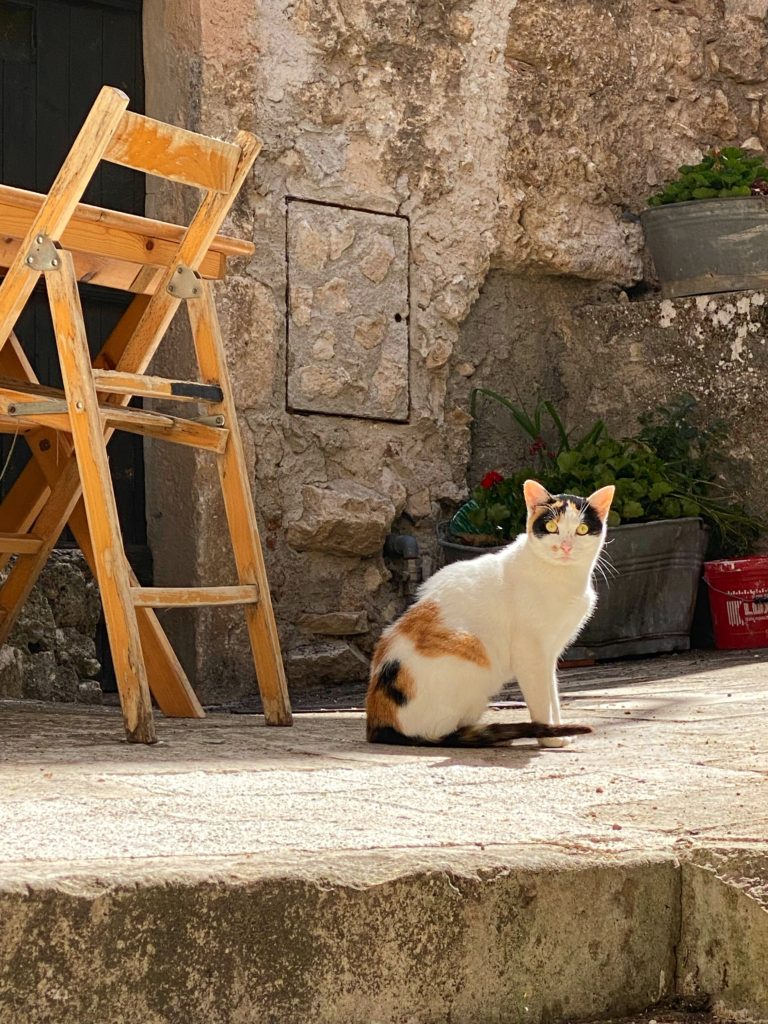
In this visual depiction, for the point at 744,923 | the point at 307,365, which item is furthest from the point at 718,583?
the point at 744,923

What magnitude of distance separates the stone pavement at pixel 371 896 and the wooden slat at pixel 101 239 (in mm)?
1201

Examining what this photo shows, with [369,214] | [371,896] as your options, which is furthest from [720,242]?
[371,896]

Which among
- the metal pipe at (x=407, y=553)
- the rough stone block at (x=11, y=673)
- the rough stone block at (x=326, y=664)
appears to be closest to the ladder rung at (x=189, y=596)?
the rough stone block at (x=11, y=673)

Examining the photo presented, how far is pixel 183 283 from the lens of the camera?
3100 mm

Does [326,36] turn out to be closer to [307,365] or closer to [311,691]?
[307,365]

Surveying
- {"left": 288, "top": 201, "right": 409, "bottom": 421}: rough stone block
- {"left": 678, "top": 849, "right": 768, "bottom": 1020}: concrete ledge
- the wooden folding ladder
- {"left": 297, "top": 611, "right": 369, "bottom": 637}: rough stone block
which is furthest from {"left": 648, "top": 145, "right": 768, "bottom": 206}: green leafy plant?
{"left": 678, "top": 849, "right": 768, "bottom": 1020}: concrete ledge

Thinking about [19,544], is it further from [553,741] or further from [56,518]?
[553,741]

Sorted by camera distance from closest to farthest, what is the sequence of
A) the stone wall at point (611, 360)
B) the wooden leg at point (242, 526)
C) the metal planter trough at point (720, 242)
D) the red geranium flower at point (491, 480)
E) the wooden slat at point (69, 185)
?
the wooden slat at point (69, 185)
the wooden leg at point (242, 526)
the red geranium flower at point (491, 480)
the stone wall at point (611, 360)
the metal planter trough at point (720, 242)

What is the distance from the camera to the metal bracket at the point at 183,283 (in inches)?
122

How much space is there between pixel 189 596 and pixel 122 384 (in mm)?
459

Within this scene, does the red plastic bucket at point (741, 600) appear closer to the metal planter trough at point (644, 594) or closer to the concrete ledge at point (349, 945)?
the metal planter trough at point (644, 594)

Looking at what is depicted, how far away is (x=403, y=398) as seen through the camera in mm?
5125

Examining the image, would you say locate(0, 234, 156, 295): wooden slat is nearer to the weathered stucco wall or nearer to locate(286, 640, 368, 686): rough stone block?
the weathered stucco wall

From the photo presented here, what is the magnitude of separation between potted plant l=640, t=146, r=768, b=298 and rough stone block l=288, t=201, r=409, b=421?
3.59ft
